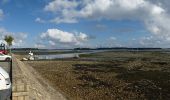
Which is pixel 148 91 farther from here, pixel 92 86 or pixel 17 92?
pixel 17 92

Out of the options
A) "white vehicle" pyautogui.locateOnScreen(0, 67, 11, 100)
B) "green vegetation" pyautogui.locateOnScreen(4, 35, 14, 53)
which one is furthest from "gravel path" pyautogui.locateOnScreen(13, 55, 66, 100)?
"green vegetation" pyautogui.locateOnScreen(4, 35, 14, 53)

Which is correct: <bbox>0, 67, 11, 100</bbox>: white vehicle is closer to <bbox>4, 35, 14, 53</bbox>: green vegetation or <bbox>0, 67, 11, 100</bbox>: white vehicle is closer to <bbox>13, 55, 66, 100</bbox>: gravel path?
<bbox>13, 55, 66, 100</bbox>: gravel path

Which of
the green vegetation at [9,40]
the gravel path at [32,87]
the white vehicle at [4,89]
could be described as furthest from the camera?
the green vegetation at [9,40]

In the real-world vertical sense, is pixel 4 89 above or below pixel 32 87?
above

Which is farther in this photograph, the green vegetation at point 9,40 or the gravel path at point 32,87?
the green vegetation at point 9,40

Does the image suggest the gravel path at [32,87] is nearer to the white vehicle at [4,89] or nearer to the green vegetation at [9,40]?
the white vehicle at [4,89]

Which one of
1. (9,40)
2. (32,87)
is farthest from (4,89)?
(9,40)

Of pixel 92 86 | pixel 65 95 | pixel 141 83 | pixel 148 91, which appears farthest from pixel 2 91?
pixel 141 83

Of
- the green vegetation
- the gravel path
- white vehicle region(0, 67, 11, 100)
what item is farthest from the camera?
the green vegetation

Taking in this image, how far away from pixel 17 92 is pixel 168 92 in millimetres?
16904

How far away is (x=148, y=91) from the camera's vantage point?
25219 mm

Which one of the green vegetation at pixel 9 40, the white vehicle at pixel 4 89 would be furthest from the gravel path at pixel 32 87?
the green vegetation at pixel 9 40

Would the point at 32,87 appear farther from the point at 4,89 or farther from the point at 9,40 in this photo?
the point at 9,40

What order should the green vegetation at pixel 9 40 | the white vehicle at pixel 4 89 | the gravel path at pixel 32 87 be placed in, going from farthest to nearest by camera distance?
1. the green vegetation at pixel 9 40
2. the gravel path at pixel 32 87
3. the white vehicle at pixel 4 89
